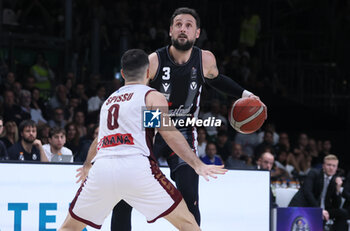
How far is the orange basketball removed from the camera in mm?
6414

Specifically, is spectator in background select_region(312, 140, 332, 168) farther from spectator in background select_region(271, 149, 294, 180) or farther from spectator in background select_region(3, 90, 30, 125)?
spectator in background select_region(3, 90, 30, 125)

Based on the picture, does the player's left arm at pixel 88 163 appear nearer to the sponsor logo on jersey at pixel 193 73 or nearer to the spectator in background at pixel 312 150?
the sponsor logo on jersey at pixel 193 73

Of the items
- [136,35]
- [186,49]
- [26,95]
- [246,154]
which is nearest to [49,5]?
[136,35]

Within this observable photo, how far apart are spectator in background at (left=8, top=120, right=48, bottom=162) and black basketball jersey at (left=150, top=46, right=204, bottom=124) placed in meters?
3.48

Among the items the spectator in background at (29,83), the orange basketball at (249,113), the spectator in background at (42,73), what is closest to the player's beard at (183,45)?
the orange basketball at (249,113)

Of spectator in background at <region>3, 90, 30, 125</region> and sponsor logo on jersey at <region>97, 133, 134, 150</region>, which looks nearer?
sponsor logo on jersey at <region>97, 133, 134, 150</region>

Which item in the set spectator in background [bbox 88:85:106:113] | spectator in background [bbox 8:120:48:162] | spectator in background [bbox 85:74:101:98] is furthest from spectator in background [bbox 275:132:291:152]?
spectator in background [bbox 8:120:48:162]

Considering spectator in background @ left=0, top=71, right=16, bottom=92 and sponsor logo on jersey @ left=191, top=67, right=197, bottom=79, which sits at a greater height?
spectator in background @ left=0, top=71, right=16, bottom=92

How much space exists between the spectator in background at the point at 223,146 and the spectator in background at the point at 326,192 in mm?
1897

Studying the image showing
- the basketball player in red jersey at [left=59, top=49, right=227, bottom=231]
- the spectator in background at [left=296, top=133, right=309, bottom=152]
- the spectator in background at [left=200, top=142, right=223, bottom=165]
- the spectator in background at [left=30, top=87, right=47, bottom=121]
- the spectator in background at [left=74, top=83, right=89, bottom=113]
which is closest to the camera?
the basketball player in red jersey at [left=59, top=49, right=227, bottom=231]

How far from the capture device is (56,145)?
9531 mm

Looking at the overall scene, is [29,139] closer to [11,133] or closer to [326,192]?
[11,133]

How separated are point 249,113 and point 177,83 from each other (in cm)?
76

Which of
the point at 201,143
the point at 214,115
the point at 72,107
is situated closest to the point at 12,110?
the point at 72,107
